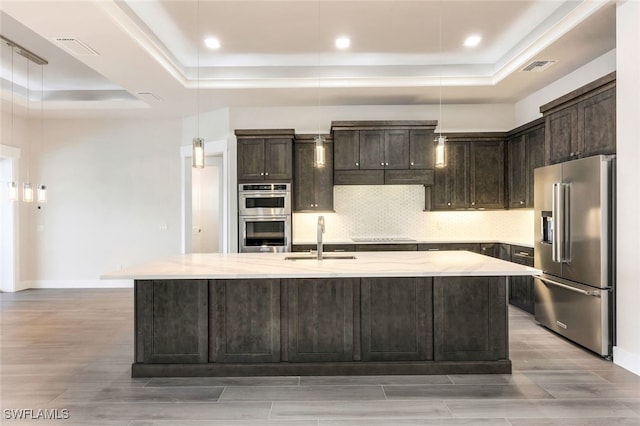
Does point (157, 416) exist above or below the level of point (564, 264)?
below

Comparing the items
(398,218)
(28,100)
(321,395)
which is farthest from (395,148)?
(28,100)

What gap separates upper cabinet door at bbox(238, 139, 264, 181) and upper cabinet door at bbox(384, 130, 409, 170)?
1.85 meters

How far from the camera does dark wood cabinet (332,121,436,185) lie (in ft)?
20.1

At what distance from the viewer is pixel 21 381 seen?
330 centimetres

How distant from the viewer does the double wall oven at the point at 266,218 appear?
5949mm

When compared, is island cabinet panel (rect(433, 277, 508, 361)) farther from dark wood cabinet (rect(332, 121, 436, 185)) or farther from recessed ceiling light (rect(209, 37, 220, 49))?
recessed ceiling light (rect(209, 37, 220, 49))

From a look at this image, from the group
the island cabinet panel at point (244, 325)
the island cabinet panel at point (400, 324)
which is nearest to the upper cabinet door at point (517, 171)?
the island cabinet panel at point (400, 324)

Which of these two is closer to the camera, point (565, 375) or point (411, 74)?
point (565, 375)

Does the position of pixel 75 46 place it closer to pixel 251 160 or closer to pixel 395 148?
pixel 251 160

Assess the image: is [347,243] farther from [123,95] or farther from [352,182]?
[123,95]

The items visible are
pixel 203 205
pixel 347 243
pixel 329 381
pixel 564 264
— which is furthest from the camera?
pixel 203 205

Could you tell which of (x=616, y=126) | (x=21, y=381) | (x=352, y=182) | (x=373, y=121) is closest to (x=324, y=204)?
(x=352, y=182)

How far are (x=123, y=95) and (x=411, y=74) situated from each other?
14.9 feet

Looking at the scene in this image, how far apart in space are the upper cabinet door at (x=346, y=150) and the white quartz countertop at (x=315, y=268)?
2560 mm
